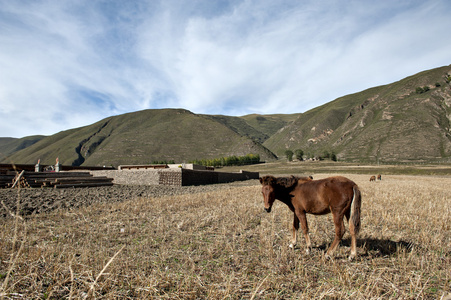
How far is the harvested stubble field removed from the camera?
3.84 m

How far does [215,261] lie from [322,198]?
114 inches

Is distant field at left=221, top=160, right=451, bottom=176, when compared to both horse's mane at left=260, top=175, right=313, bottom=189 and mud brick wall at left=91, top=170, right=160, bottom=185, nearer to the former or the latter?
Answer: mud brick wall at left=91, top=170, right=160, bottom=185

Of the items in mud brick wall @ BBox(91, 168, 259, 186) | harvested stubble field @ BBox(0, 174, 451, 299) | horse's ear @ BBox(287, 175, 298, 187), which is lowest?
harvested stubble field @ BBox(0, 174, 451, 299)

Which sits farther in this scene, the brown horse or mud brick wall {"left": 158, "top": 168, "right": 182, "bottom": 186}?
mud brick wall {"left": 158, "top": 168, "right": 182, "bottom": 186}

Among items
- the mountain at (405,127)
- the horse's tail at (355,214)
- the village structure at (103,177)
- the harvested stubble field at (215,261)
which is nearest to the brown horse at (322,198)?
the horse's tail at (355,214)

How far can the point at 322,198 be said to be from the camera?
562cm

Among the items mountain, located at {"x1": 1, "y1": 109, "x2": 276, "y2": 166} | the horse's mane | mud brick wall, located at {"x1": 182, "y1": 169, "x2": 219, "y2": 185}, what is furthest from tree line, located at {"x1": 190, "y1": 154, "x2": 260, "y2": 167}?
the horse's mane

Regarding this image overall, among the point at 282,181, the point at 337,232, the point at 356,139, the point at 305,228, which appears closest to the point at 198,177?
the point at 282,181

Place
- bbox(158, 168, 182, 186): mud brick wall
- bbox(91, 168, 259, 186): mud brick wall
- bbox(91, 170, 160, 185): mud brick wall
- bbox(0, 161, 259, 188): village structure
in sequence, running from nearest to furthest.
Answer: bbox(0, 161, 259, 188): village structure → bbox(158, 168, 182, 186): mud brick wall → bbox(91, 168, 259, 186): mud brick wall → bbox(91, 170, 160, 185): mud brick wall

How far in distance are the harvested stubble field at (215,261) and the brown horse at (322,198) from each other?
2.10 feet

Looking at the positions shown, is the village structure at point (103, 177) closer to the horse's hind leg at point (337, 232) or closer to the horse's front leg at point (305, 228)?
the horse's front leg at point (305, 228)

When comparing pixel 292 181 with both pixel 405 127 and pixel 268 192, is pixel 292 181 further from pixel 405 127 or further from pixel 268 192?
pixel 405 127

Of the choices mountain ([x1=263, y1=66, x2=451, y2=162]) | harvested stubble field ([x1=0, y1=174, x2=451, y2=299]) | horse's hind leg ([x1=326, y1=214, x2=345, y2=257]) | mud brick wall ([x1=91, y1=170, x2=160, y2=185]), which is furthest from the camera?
mountain ([x1=263, y1=66, x2=451, y2=162])

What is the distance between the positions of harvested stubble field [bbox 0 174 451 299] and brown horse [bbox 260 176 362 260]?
2.10ft
